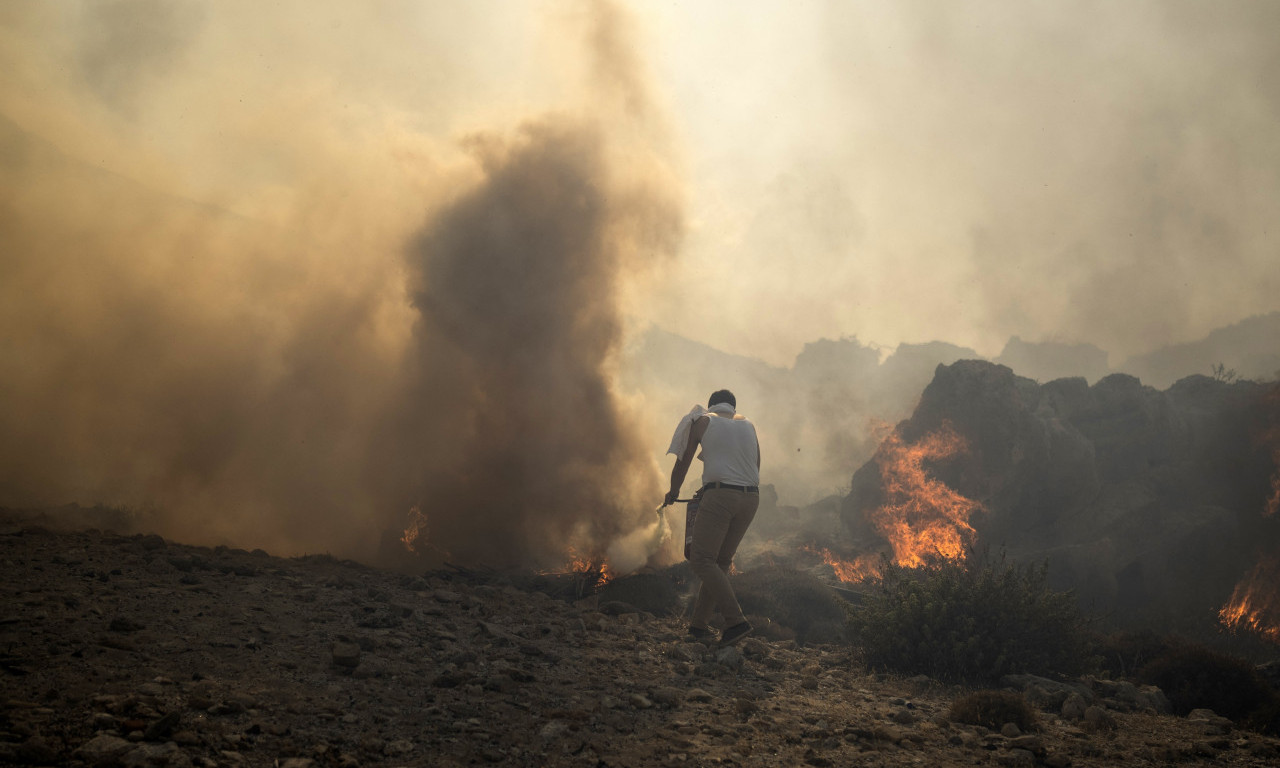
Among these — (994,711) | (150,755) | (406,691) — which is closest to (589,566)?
(406,691)

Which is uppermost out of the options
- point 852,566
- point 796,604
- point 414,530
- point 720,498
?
point 852,566

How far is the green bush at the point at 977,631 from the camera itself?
24.1 ft

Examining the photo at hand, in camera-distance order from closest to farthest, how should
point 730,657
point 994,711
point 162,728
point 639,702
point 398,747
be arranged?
1. point 162,728
2. point 398,747
3. point 639,702
4. point 994,711
5. point 730,657

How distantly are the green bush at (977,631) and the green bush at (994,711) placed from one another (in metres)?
1.65

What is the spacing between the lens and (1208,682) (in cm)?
747

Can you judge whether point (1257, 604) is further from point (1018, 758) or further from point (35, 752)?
point (35, 752)

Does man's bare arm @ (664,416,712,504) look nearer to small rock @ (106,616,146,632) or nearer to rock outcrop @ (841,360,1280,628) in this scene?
small rock @ (106,616,146,632)

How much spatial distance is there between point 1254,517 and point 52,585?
2530 centimetres

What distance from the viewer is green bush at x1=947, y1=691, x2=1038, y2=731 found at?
17.6 feet

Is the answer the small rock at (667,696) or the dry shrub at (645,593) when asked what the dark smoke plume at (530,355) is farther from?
the small rock at (667,696)

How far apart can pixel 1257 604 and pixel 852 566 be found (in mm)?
9264

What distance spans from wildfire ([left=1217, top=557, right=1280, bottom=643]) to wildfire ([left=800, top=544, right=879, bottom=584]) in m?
7.99

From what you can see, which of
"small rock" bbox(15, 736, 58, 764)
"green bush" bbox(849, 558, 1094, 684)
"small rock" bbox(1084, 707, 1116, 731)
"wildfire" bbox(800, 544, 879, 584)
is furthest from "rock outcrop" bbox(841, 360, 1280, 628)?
"small rock" bbox(15, 736, 58, 764)

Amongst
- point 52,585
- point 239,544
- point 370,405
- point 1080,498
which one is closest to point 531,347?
point 370,405
